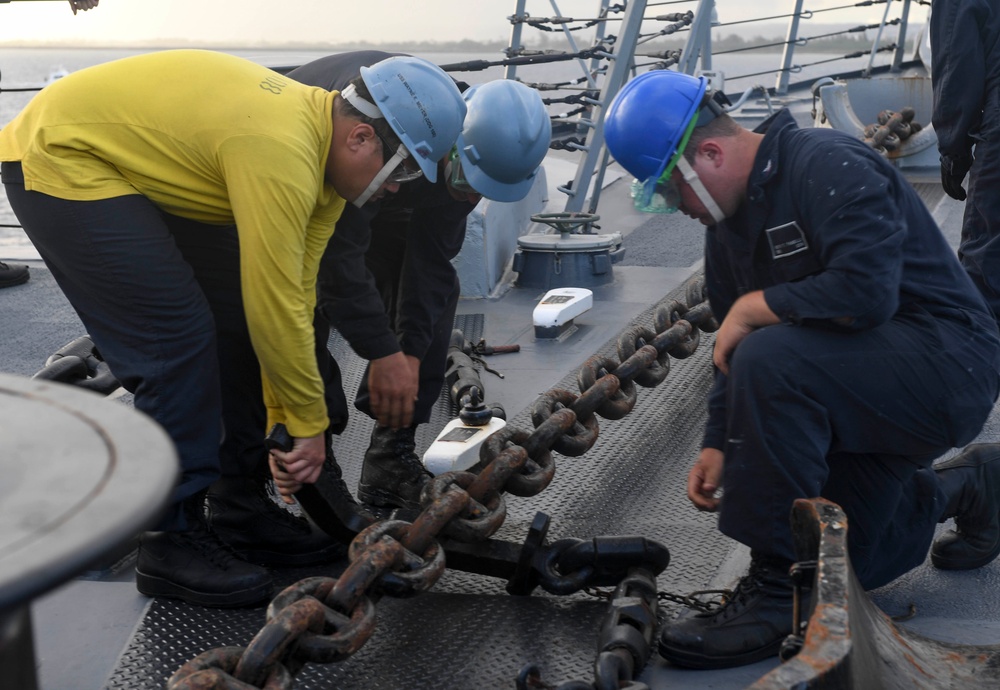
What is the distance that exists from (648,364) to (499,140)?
677 mm

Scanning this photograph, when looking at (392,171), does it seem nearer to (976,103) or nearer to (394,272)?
(394,272)

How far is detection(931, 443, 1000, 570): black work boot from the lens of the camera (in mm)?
2348

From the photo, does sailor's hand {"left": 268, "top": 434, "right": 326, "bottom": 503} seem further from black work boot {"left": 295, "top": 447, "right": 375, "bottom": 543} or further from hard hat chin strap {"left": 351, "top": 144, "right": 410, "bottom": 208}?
hard hat chin strap {"left": 351, "top": 144, "right": 410, "bottom": 208}

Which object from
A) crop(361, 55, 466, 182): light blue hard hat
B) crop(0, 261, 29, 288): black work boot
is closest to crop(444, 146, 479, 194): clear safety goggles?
crop(361, 55, 466, 182): light blue hard hat

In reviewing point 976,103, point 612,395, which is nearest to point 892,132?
point 976,103

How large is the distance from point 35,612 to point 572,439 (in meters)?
1.15

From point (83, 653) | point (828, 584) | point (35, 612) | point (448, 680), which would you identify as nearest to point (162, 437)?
point (828, 584)

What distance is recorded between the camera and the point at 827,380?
1.99 meters

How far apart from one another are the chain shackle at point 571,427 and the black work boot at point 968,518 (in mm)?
752

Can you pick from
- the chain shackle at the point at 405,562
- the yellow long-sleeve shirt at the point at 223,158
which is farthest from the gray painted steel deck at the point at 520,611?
the yellow long-sleeve shirt at the point at 223,158

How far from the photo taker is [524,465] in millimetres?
2232

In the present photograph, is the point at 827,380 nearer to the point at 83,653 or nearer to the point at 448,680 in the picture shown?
the point at 448,680

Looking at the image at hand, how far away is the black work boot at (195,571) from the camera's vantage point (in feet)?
7.29

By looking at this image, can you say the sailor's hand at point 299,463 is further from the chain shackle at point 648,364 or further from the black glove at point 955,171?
the black glove at point 955,171
